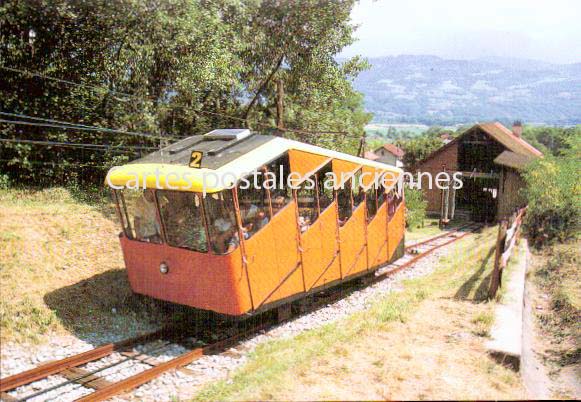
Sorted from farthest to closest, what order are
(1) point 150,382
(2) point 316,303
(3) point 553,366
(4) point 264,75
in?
(4) point 264,75 → (2) point 316,303 → (3) point 553,366 → (1) point 150,382

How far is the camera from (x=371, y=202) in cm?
1231

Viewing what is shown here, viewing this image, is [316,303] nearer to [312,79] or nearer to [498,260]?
[498,260]

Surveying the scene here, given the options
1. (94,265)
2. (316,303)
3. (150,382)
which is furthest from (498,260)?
(94,265)

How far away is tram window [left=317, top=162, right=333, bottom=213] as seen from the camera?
10.1 m

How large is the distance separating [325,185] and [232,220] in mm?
2817

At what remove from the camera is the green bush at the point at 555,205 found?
21067mm

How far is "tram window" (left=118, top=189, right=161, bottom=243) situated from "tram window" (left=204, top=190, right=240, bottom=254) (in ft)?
3.96

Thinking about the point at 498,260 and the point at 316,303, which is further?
the point at 316,303

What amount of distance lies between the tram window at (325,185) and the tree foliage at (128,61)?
620cm

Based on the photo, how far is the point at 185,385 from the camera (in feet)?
23.7

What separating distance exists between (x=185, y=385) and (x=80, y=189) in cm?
1157

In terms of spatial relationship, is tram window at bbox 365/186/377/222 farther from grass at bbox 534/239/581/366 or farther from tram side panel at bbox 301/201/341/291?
grass at bbox 534/239/581/366

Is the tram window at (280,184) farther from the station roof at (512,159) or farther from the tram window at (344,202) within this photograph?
the station roof at (512,159)

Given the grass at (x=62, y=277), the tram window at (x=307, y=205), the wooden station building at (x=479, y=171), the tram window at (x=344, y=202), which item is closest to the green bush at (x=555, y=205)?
the wooden station building at (x=479, y=171)
